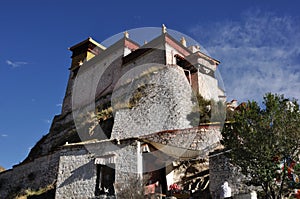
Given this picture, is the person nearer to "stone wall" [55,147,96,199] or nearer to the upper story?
"stone wall" [55,147,96,199]

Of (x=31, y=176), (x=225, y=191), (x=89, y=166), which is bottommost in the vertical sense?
(x=225, y=191)

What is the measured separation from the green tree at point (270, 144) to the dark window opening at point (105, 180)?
7.51 metres

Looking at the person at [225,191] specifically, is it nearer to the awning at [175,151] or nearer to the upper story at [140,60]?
the awning at [175,151]

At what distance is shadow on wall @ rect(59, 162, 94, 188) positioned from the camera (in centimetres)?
1810

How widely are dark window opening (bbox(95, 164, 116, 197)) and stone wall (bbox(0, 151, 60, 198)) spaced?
19.9 ft

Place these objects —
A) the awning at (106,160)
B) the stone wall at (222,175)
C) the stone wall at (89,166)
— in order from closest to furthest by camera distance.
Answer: the stone wall at (222,175)
the stone wall at (89,166)
the awning at (106,160)

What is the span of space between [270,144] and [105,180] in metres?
9.76

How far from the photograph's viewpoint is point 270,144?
12133 millimetres

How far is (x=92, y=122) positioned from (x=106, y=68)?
8153mm

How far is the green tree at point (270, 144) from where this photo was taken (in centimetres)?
1188

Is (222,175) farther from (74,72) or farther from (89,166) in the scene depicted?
(74,72)

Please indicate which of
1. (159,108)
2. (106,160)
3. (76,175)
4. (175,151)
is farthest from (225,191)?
(159,108)

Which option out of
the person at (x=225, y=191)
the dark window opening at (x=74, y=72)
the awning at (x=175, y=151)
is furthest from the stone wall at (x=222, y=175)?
the dark window opening at (x=74, y=72)

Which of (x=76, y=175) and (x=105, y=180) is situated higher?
(x=76, y=175)
